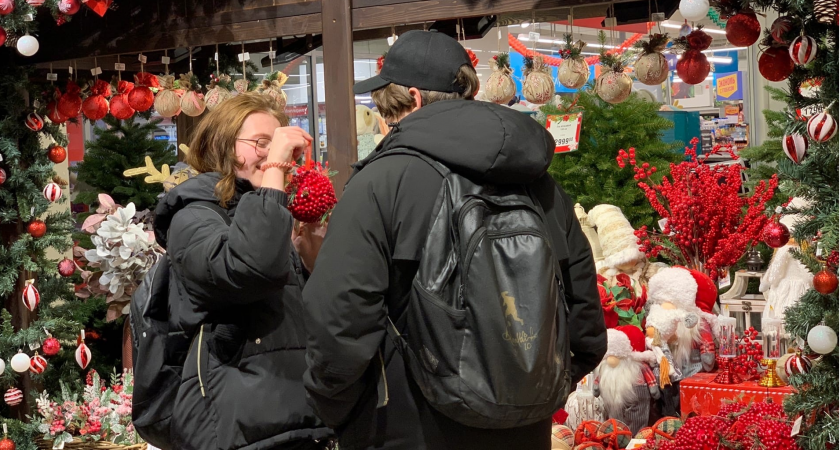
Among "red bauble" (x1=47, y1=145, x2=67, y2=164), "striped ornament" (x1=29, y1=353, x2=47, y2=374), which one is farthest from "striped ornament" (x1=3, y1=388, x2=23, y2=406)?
"red bauble" (x1=47, y1=145, x2=67, y2=164)

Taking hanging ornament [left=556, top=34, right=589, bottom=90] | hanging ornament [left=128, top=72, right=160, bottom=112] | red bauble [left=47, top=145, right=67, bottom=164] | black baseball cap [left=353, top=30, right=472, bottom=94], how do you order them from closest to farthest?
black baseball cap [left=353, top=30, right=472, bottom=94]
hanging ornament [left=556, top=34, right=589, bottom=90]
red bauble [left=47, top=145, right=67, bottom=164]
hanging ornament [left=128, top=72, right=160, bottom=112]

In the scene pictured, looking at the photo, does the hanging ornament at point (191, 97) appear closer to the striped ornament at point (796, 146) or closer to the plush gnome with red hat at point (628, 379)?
the plush gnome with red hat at point (628, 379)

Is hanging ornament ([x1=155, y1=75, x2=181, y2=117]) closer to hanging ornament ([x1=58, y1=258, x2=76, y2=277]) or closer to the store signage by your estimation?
hanging ornament ([x1=58, y1=258, x2=76, y2=277])

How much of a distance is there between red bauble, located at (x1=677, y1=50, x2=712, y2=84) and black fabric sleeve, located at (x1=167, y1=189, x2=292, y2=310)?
1.82 metres

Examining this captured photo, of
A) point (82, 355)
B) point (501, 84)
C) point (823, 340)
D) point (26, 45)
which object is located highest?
point (26, 45)

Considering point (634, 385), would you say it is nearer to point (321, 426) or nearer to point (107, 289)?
Answer: point (321, 426)

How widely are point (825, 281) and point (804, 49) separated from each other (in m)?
0.59

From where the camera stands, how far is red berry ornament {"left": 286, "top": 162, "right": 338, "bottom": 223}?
220cm

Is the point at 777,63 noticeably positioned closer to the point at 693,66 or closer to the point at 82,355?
the point at 693,66

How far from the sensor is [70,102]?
13.7 ft

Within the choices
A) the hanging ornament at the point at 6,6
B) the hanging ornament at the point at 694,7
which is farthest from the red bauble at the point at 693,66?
the hanging ornament at the point at 6,6

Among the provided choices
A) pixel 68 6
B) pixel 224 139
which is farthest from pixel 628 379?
pixel 68 6


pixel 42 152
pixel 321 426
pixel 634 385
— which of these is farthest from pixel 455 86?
pixel 42 152

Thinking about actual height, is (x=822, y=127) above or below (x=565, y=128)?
above
